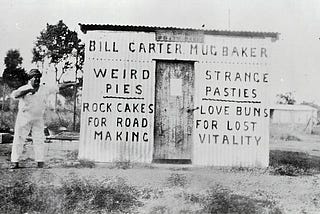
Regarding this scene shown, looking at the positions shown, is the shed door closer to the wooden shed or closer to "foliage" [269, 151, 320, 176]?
the wooden shed

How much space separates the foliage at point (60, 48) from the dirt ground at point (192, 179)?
3020 millimetres

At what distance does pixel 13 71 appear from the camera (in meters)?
12.0

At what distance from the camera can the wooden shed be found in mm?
8977

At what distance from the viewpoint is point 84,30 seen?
9.11m

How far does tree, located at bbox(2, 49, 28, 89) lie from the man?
2509mm

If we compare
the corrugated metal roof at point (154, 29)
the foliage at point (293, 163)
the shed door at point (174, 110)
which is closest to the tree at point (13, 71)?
the corrugated metal roof at point (154, 29)

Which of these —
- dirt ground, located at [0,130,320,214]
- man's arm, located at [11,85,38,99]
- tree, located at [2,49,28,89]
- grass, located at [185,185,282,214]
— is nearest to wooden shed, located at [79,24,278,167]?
dirt ground, located at [0,130,320,214]

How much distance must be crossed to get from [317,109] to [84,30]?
41.6 feet

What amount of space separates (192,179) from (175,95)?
244cm

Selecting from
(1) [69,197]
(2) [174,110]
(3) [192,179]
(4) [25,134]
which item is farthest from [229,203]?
(4) [25,134]

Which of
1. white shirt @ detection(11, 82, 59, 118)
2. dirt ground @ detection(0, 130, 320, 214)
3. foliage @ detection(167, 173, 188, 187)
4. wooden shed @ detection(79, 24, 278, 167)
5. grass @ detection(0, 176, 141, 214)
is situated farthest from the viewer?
wooden shed @ detection(79, 24, 278, 167)

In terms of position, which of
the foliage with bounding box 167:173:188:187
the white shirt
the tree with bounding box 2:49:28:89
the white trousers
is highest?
the tree with bounding box 2:49:28:89

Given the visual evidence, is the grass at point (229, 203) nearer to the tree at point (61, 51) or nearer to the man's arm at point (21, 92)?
the man's arm at point (21, 92)

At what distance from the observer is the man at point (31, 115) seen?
8.18 meters
